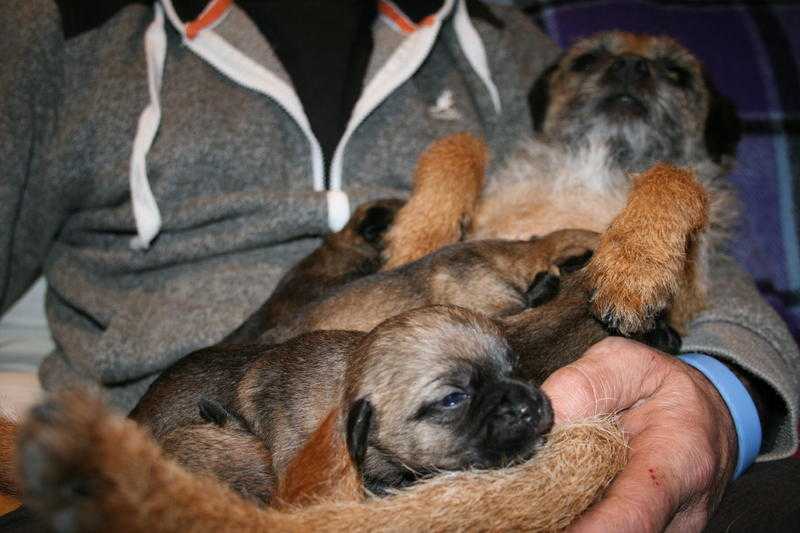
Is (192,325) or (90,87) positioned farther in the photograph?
(90,87)

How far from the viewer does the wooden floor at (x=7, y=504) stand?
1.52 metres

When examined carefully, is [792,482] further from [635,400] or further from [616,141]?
[616,141]

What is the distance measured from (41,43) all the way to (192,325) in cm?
92

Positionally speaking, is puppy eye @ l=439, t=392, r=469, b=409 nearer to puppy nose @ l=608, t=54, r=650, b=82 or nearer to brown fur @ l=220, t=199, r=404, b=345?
brown fur @ l=220, t=199, r=404, b=345

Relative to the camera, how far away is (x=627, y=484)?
1362 mm

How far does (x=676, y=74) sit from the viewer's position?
8.37 feet

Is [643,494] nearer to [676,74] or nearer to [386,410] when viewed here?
[386,410]

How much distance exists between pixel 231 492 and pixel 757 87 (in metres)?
2.40

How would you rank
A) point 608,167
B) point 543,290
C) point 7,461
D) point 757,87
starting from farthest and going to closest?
point 757,87, point 608,167, point 543,290, point 7,461

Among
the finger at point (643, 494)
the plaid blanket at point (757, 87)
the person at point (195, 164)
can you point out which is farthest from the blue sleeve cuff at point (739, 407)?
the plaid blanket at point (757, 87)

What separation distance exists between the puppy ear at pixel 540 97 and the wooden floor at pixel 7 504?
6.43 feet

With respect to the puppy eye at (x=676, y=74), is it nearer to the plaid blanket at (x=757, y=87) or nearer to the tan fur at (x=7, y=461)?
the plaid blanket at (x=757, y=87)

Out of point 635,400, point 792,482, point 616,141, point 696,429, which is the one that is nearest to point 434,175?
point 616,141

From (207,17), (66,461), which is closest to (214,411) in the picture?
(66,461)
